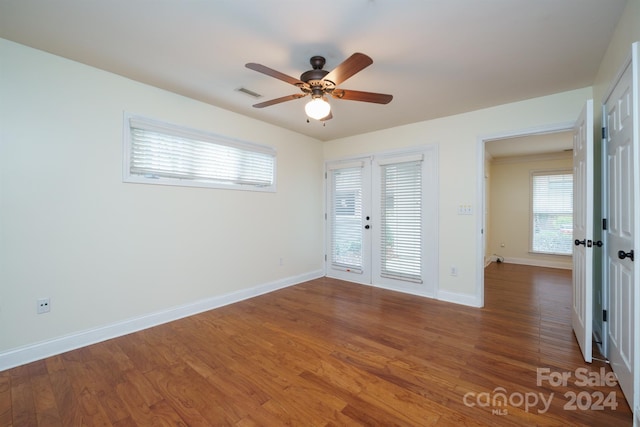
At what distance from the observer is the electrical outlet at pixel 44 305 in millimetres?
2273

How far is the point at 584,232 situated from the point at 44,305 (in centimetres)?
457

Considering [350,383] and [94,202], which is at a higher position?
[94,202]

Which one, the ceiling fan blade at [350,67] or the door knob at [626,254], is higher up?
the ceiling fan blade at [350,67]

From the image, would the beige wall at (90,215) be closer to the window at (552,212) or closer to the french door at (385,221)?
the french door at (385,221)

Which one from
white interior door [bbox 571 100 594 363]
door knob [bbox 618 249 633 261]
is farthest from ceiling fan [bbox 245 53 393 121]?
door knob [bbox 618 249 633 261]

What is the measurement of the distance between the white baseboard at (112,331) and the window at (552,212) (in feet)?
20.6

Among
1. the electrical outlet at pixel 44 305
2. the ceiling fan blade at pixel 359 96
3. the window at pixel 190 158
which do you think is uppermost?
the ceiling fan blade at pixel 359 96

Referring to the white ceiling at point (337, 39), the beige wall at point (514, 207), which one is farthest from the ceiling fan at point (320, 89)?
the beige wall at point (514, 207)

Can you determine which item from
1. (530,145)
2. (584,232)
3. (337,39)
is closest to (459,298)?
(584,232)

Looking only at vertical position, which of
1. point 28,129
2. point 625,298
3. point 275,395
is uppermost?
point 28,129

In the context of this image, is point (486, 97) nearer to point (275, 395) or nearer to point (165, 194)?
point (275, 395)

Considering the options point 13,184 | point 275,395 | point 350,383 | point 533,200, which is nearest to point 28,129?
point 13,184

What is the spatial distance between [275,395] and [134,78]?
3172mm

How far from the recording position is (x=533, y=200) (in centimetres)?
624
